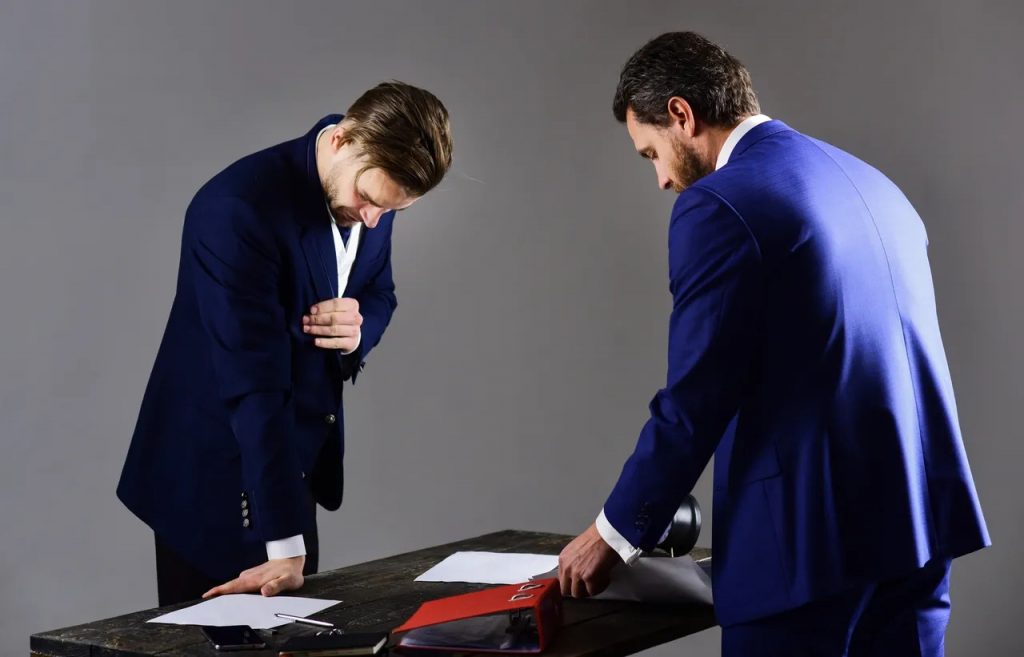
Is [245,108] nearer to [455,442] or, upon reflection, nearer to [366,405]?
[366,405]

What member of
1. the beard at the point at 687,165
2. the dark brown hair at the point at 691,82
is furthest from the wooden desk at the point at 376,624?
the dark brown hair at the point at 691,82

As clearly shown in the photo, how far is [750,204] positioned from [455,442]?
8.97ft

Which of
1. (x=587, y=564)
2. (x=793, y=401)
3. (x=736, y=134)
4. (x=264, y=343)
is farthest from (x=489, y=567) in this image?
(x=736, y=134)

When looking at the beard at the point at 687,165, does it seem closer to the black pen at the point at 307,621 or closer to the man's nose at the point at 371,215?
the man's nose at the point at 371,215

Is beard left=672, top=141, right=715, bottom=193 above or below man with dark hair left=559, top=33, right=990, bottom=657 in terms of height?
above

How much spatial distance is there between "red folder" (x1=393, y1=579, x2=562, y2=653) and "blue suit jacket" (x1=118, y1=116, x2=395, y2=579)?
0.55 metres

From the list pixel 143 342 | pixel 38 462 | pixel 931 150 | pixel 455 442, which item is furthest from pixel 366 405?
pixel 931 150

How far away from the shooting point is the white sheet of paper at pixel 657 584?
1869mm

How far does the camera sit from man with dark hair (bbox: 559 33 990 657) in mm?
1550

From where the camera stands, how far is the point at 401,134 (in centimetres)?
217

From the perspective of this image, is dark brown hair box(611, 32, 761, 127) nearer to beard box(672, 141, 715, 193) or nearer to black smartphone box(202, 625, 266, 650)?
beard box(672, 141, 715, 193)

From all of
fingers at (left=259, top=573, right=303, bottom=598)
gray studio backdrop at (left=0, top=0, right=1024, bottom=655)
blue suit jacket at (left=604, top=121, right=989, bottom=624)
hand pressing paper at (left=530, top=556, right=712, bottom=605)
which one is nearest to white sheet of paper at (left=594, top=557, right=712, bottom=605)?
hand pressing paper at (left=530, top=556, right=712, bottom=605)

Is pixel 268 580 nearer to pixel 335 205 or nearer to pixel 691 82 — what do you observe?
pixel 335 205

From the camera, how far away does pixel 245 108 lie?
393cm
